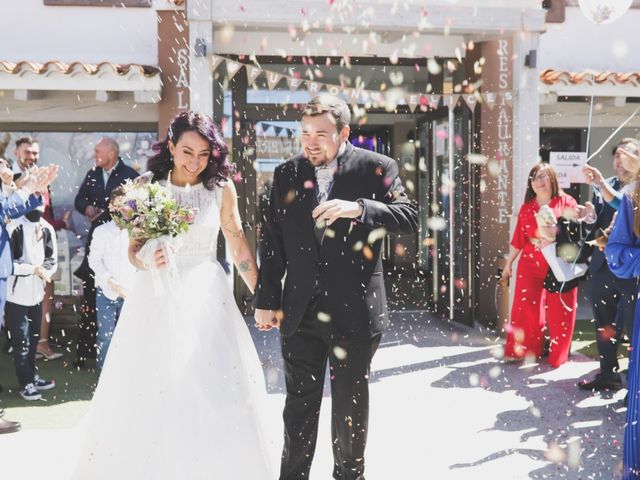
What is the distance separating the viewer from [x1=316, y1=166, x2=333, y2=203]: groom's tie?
10.3 ft

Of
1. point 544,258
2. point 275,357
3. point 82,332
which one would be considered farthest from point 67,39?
point 544,258

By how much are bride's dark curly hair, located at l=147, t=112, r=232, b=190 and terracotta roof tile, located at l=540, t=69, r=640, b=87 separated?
222 inches

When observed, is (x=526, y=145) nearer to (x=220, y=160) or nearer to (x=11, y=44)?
(x=220, y=160)

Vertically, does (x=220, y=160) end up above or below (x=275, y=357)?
above

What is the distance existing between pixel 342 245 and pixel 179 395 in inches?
39.9

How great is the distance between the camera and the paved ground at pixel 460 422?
384 centimetres

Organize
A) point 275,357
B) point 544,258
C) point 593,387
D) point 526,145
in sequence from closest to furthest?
1. point 593,387
2. point 544,258
3. point 275,357
4. point 526,145

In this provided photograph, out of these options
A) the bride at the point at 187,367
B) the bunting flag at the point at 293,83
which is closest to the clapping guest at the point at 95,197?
the bunting flag at the point at 293,83

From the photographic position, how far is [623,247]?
3.35 m

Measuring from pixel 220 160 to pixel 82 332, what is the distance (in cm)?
364

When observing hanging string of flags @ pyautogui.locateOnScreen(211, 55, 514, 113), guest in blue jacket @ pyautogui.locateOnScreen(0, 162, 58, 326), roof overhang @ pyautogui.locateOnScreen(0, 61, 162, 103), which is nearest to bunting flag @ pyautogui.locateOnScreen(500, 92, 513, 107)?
hanging string of flags @ pyautogui.locateOnScreen(211, 55, 514, 113)

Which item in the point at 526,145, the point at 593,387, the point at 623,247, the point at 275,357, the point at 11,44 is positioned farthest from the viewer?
the point at 11,44

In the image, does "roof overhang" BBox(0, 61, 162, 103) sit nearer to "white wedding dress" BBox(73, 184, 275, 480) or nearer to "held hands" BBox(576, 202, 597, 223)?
"white wedding dress" BBox(73, 184, 275, 480)

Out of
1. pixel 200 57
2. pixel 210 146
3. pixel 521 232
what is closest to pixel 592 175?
pixel 521 232
